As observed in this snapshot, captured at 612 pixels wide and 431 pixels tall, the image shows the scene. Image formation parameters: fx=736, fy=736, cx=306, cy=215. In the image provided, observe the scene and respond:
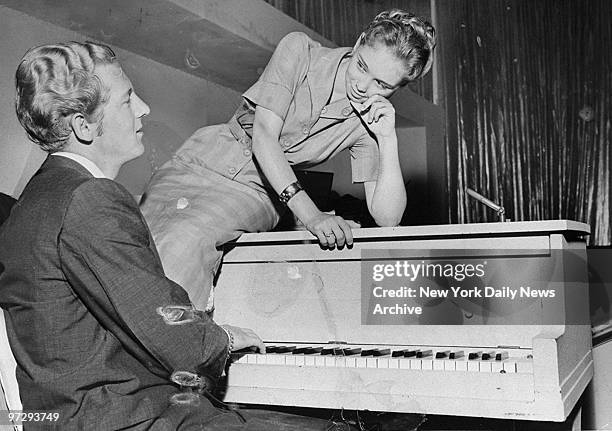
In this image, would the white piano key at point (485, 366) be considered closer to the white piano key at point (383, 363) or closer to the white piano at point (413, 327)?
the white piano at point (413, 327)

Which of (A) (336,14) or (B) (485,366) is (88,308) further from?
(A) (336,14)

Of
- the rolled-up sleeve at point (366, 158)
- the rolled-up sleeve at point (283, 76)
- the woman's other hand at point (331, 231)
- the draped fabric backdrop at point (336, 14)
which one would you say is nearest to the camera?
the woman's other hand at point (331, 231)

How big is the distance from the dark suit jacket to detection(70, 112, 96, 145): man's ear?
0.28ft

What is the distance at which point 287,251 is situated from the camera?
5.69ft

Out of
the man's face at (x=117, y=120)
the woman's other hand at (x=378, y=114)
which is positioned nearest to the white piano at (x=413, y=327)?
the woman's other hand at (x=378, y=114)

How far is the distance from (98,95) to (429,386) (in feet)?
2.63

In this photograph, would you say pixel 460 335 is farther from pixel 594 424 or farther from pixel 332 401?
pixel 594 424

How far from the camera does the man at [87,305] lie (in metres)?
0.99

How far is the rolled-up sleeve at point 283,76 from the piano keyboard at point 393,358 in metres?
0.57

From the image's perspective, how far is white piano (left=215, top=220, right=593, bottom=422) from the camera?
1.38 meters

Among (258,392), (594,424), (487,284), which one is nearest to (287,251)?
(258,392)

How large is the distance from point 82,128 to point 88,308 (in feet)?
0.90

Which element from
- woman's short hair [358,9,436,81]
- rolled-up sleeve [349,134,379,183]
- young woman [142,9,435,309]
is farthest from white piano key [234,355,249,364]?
woman's short hair [358,9,436,81]

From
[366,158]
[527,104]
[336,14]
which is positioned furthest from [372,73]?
[527,104]
